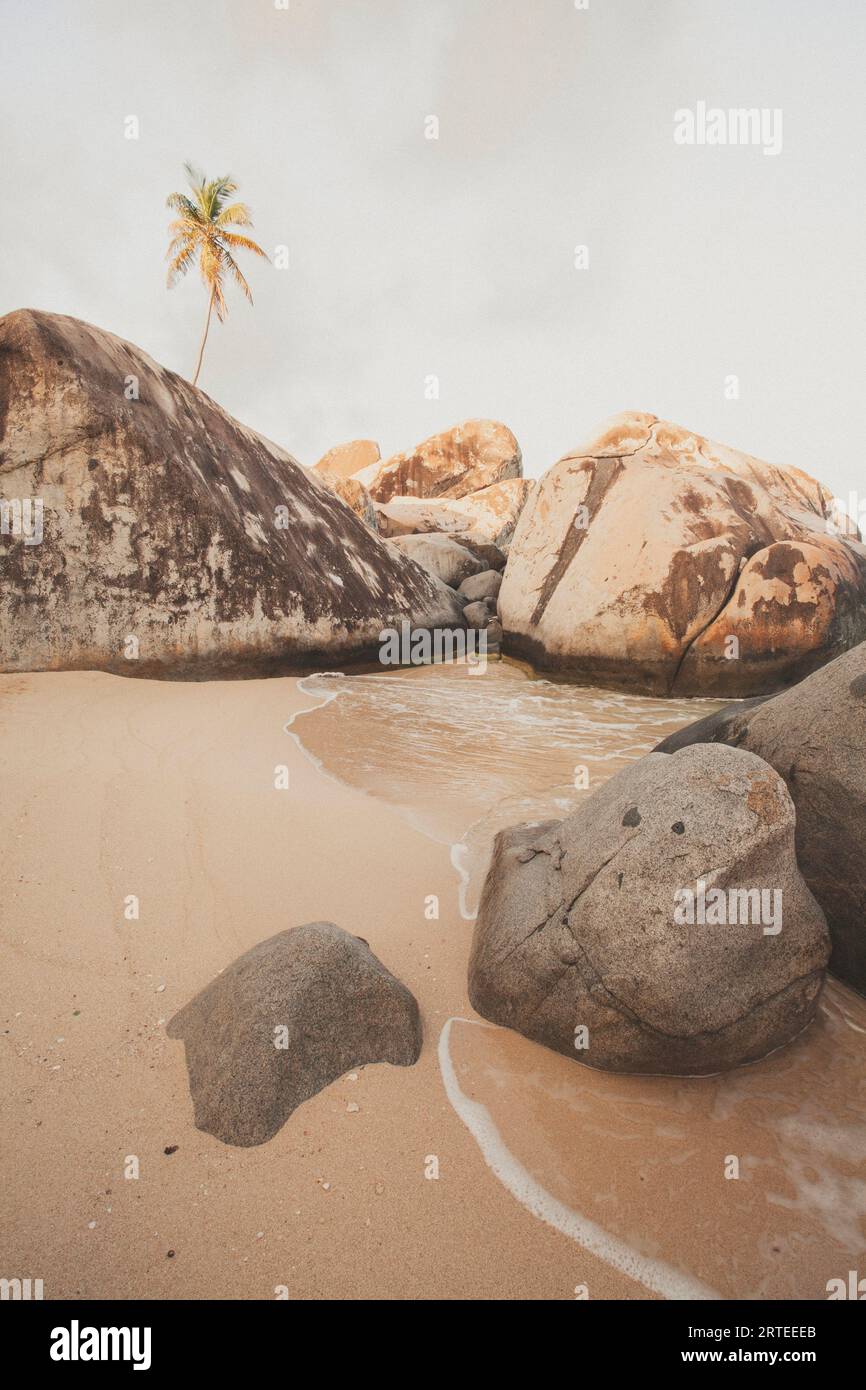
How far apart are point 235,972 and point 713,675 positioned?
24.8 ft

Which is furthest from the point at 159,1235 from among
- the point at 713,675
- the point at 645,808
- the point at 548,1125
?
the point at 713,675

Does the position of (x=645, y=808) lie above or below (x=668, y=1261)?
above

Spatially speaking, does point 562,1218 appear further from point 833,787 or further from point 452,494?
point 452,494

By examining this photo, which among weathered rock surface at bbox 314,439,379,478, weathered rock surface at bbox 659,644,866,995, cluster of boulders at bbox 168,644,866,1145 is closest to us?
cluster of boulders at bbox 168,644,866,1145

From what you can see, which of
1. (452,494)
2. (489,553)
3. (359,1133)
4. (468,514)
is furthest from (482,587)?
(359,1133)

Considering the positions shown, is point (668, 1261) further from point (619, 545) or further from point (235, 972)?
point (619, 545)

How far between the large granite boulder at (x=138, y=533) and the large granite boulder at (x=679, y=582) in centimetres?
340

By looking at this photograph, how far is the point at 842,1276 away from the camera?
1509 mm

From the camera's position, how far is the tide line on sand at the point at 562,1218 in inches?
58.1

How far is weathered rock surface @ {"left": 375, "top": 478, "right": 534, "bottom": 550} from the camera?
20431mm

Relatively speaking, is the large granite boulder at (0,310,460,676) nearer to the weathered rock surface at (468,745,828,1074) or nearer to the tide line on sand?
the weathered rock surface at (468,745,828,1074)

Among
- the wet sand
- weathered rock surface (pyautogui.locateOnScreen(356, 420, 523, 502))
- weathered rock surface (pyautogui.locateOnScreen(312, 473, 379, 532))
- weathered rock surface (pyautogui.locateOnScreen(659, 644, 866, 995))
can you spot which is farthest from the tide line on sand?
weathered rock surface (pyautogui.locateOnScreen(356, 420, 523, 502))

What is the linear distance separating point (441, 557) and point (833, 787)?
13797mm

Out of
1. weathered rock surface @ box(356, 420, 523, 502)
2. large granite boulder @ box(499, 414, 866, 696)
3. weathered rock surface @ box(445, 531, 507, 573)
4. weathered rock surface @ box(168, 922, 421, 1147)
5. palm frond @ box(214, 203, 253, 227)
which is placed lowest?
weathered rock surface @ box(168, 922, 421, 1147)
